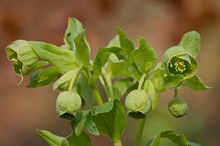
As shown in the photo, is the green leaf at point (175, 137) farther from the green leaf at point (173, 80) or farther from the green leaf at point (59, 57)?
the green leaf at point (59, 57)

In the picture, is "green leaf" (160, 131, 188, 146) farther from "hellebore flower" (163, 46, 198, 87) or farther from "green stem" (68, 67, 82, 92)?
"green stem" (68, 67, 82, 92)

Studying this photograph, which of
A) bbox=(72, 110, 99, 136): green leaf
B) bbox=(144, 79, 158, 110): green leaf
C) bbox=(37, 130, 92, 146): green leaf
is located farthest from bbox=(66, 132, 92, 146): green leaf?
bbox=(144, 79, 158, 110): green leaf

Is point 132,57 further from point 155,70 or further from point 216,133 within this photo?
point 216,133

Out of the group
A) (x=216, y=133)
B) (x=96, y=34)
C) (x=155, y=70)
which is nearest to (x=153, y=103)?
(x=155, y=70)

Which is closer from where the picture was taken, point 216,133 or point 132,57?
point 132,57

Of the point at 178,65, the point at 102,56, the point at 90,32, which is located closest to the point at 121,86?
the point at 102,56

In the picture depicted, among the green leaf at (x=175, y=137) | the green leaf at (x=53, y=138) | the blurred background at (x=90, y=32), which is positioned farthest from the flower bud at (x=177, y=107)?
the blurred background at (x=90, y=32)
